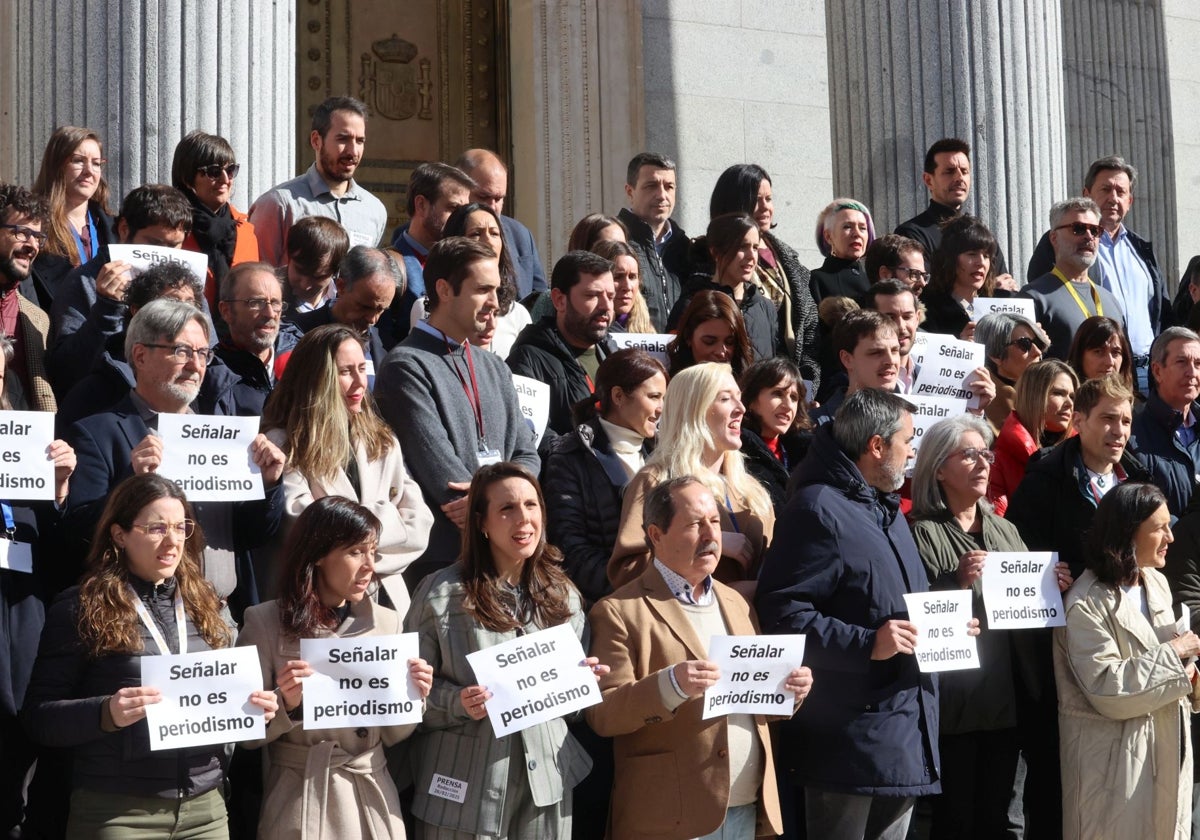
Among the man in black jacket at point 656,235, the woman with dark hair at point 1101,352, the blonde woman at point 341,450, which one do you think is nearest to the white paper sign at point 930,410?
the woman with dark hair at point 1101,352

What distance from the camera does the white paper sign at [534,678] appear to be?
231 inches

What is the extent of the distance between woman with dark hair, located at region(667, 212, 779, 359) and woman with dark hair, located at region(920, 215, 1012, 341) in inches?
41.3

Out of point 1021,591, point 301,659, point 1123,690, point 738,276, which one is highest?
point 738,276

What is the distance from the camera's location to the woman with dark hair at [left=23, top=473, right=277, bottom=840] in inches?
217

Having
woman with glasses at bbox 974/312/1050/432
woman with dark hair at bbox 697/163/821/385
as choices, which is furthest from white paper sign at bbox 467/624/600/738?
woman with glasses at bbox 974/312/1050/432

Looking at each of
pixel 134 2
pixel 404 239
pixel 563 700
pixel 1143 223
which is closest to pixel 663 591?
pixel 563 700

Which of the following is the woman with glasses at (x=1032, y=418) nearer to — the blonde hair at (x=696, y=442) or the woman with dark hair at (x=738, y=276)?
the woman with dark hair at (x=738, y=276)

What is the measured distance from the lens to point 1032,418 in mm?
8320

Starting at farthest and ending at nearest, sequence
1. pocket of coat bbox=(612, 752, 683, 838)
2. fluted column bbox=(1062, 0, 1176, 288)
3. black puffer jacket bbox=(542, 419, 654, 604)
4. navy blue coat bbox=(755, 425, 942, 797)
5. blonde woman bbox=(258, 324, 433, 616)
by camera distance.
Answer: fluted column bbox=(1062, 0, 1176, 288), black puffer jacket bbox=(542, 419, 654, 604), navy blue coat bbox=(755, 425, 942, 797), blonde woman bbox=(258, 324, 433, 616), pocket of coat bbox=(612, 752, 683, 838)

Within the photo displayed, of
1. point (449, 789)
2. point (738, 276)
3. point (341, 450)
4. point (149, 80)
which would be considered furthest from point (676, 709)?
point (149, 80)

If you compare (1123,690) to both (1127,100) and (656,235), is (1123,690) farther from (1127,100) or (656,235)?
(1127,100)

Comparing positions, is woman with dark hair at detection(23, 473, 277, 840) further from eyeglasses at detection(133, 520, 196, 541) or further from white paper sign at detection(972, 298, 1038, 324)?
white paper sign at detection(972, 298, 1038, 324)

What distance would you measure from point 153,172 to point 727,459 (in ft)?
11.3

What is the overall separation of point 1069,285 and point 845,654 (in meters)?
4.19
